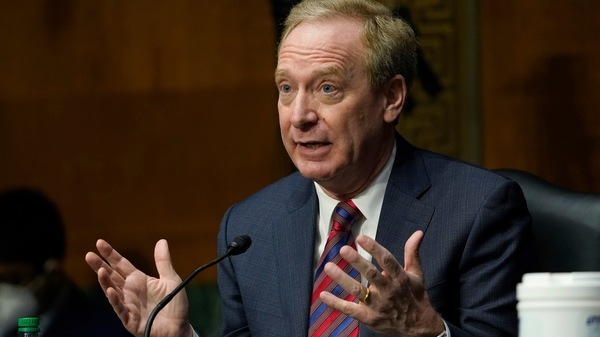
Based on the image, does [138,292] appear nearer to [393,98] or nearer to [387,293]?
[387,293]

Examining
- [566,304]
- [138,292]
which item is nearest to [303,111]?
[138,292]

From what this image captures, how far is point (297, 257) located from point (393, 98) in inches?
18.1

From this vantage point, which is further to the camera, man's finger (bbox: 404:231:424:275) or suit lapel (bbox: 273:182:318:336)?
suit lapel (bbox: 273:182:318:336)

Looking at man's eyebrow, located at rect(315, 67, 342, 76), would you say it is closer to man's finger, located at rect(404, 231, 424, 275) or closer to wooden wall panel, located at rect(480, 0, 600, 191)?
man's finger, located at rect(404, 231, 424, 275)

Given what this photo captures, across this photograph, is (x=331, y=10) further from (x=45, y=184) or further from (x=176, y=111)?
(x=45, y=184)

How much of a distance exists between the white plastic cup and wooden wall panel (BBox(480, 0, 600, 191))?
113 inches

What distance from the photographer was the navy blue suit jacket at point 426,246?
248cm

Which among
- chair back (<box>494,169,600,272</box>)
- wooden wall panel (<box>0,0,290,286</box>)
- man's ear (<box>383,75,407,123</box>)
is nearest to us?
chair back (<box>494,169,600,272</box>)

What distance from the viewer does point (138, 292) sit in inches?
95.1

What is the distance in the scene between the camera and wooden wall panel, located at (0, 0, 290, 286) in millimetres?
4742

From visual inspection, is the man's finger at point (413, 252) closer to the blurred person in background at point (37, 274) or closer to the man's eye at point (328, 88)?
the man's eye at point (328, 88)

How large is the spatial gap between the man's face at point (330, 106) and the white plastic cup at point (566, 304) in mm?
1286

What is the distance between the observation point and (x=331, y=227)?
2738mm

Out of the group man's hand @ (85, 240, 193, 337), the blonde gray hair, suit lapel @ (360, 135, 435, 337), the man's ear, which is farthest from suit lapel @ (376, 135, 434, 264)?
man's hand @ (85, 240, 193, 337)
